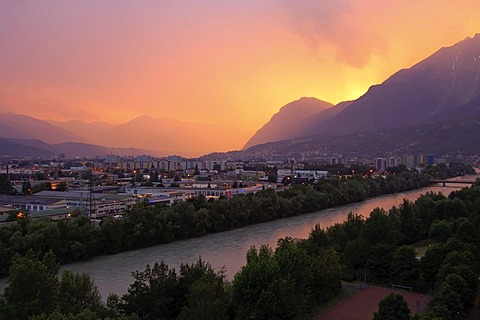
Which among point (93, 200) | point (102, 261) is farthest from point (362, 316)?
point (93, 200)

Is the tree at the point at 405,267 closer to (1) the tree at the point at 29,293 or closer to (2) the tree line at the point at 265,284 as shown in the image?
(2) the tree line at the point at 265,284

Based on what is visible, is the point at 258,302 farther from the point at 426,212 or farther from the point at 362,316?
the point at 426,212

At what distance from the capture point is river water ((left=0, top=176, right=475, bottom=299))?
8.32 meters

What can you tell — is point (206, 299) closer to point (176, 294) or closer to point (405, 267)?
point (176, 294)

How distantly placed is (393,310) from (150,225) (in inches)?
280

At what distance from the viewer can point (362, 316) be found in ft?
19.7

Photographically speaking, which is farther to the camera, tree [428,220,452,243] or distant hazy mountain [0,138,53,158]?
distant hazy mountain [0,138,53,158]

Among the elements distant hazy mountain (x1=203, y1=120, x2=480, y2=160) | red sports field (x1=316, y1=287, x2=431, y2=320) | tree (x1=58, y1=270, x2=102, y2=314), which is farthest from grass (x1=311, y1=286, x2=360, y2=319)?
distant hazy mountain (x1=203, y1=120, x2=480, y2=160)

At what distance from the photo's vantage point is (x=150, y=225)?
11016mm

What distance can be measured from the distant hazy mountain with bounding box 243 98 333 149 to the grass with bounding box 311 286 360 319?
110 m

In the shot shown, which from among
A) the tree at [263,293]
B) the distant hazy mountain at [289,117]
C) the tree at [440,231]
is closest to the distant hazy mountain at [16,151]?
the distant hazy mountain at [289,117]

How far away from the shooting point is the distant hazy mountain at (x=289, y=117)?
121 metres

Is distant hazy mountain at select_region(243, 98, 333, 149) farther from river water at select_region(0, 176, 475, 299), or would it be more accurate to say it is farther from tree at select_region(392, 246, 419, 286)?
tree at select_region(392, 246, 419, 286)

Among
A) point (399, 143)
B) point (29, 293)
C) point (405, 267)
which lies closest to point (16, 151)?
point (399, 143)
